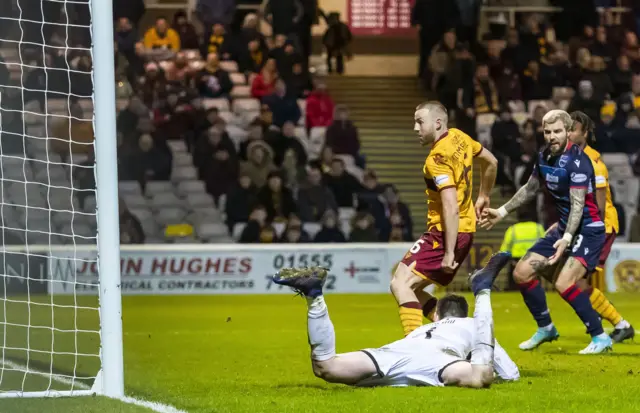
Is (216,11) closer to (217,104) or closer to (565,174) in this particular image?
(217,104)

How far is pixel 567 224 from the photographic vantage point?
10.1m

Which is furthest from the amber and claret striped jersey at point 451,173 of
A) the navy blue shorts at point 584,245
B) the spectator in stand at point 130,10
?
the spectator in stand at point 130,10

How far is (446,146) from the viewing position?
873 centimetres

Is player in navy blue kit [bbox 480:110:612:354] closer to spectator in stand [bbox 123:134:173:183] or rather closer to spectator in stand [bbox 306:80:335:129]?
spectator in stand [bbox 123:134:173:183]

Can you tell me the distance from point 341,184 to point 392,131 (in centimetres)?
410

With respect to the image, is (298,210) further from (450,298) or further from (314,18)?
(450,298)

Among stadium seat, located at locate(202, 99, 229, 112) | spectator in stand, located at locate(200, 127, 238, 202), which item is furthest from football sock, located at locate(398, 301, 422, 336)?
stadium seat, located at locate(202, 99, 229, 112)

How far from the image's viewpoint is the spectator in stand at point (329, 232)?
19.5m

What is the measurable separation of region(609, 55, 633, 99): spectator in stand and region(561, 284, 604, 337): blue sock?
1419cm

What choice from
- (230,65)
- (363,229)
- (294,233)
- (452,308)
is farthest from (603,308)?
(230,65)

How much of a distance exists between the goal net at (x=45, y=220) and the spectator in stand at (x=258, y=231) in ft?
8.24

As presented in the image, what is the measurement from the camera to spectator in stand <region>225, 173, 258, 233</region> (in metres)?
20.4

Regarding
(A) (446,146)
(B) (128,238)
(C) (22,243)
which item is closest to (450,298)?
(A) (446,146)

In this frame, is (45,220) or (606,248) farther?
(45,220)
